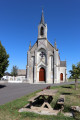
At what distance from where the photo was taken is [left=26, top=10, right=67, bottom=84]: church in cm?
3131

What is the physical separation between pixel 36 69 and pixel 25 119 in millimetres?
27099

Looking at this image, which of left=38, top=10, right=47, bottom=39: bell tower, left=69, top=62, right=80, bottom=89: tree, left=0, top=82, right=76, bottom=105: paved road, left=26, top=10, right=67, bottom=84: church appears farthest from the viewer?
left=38, top=10, right=47, bottom=39: bell tower

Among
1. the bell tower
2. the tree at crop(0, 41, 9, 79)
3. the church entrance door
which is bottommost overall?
the church entrance door

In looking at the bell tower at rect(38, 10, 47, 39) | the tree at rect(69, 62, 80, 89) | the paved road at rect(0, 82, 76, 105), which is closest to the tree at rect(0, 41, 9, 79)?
the paved road at rect(0, 82, 76, 105)

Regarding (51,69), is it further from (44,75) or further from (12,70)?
(12,70)

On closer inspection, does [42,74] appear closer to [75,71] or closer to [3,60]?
[3,60]

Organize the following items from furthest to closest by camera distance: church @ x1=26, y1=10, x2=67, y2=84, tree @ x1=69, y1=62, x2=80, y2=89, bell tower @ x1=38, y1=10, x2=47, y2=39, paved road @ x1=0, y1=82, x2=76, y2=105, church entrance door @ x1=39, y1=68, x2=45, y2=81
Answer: bell tower @ x1=38, y1=10, x2=47, y2=39
church entrance door @ x1=39, y1=68, x2=45, y2=81
church @ x1=26, y1=10, x2=67, y2=84
tree @ x1=69, y1=62, x2=80, y2=89
paved road @ x1=0, y1=82, x2=76, y2=105

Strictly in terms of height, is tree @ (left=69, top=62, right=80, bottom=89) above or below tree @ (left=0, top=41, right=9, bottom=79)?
below

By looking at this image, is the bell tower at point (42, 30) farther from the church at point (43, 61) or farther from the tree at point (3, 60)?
the tree at point (3, 60)

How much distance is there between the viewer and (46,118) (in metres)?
5.20

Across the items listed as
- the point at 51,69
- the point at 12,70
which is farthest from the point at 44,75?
the point at 12,70

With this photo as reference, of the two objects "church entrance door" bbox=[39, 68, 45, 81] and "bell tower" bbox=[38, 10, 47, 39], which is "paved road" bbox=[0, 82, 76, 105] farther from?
"bell tower" bbox=[38, 10, 47, 39]

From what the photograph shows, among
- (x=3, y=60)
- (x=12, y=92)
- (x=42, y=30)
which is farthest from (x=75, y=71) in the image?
(x=42, y=30)

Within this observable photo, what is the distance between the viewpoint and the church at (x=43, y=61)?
31312 mm
